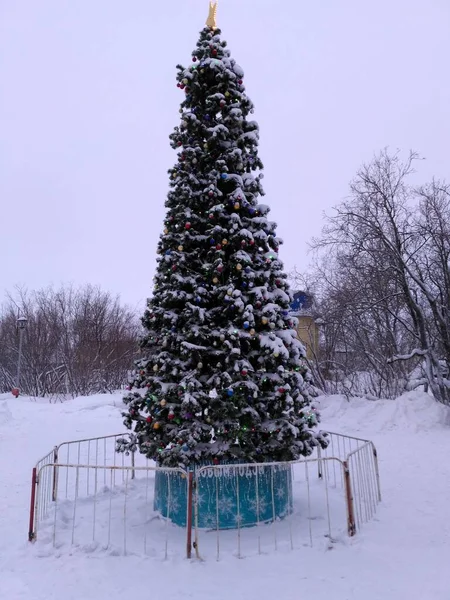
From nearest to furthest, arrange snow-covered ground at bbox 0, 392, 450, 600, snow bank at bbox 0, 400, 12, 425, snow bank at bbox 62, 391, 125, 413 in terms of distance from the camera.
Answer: snow-covered ground at bbox 0, 392, 450, 600, snow bank at bbox 0, 400, 12, 425, snow bank at bbox 62, 391, 125, 413

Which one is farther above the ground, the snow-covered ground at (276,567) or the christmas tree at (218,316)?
the christmas tree at (218,316)

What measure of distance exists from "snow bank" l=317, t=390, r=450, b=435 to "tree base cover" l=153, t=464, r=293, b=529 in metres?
9.13

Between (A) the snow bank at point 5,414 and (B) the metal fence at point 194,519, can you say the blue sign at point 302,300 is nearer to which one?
(A) the snow bank at point 5,414

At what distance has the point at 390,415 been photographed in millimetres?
15891

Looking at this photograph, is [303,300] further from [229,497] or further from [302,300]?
[229,497]

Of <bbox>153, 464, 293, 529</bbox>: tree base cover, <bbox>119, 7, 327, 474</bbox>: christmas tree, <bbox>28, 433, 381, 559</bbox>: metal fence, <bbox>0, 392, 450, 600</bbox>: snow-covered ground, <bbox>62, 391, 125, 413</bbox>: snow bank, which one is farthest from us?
<bbox>62, 391, 125, 413</bbox>: snow bank

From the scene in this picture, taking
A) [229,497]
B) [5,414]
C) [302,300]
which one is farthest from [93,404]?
[229,497]

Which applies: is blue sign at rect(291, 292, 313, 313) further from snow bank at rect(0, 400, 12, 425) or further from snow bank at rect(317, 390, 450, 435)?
snow bank at rect(0, 400, 12, 425)

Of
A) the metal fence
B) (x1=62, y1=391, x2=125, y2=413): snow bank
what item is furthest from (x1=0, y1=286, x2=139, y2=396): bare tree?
the metal fence

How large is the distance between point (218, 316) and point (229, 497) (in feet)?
8.66

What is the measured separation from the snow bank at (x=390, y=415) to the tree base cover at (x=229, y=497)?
359 inches

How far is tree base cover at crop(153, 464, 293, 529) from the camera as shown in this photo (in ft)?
22.3

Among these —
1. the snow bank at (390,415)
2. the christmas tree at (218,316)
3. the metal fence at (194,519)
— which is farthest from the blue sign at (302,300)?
the christmas tree at (218,316)

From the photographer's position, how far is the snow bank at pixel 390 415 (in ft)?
48.7
